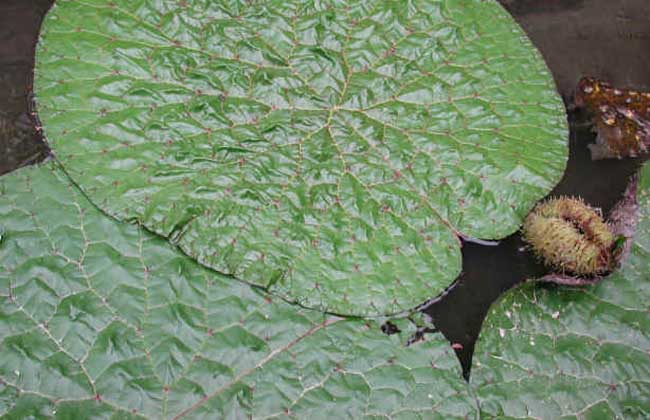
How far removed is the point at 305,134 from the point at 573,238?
1065mm

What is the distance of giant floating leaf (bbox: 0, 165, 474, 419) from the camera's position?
2.12m

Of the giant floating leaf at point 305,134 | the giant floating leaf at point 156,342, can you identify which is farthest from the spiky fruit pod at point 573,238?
the giant floating leaf at point 156,342

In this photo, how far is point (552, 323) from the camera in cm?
249

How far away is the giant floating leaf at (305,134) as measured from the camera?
94.0 inches

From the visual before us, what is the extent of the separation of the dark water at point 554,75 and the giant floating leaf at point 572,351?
0.19 metres

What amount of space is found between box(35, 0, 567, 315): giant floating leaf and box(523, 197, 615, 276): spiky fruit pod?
95 mm

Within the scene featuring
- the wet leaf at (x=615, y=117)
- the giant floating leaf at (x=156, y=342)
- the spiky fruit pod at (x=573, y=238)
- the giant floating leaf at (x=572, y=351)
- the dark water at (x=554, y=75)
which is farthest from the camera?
the wet leaf at (x=615, y=117)

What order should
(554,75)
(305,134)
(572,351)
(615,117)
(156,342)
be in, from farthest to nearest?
1. (554,75)
2. (615,117)
3. (305,134)
4. (572,351)
5. (156,342)

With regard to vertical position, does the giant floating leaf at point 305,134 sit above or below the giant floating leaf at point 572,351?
above

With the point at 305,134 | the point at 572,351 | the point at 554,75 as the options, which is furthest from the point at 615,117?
the point at 305,134

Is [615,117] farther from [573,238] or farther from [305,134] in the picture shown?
[305,134]

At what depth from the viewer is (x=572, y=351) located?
2.43 m

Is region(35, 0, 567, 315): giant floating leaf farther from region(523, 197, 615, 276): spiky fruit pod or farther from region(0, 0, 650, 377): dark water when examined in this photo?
region(0, 0, 650, 377): dark water

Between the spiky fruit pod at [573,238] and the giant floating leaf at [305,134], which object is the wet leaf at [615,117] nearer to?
the giant floating leaf at [305,134]
